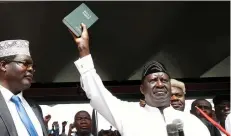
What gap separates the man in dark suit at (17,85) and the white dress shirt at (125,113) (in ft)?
1.25

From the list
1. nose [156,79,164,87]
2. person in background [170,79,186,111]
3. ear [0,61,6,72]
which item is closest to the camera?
ear [0,61,6,72]

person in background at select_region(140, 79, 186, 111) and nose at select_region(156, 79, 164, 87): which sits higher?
person in background at select_region(140, 79, 186, 111)

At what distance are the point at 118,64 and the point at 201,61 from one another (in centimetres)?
128

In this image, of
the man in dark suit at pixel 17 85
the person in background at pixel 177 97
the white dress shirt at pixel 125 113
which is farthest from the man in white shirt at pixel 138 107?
the person in background at pixel 177 97

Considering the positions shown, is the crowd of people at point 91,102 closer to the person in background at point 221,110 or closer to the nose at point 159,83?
the nose at point 159,83

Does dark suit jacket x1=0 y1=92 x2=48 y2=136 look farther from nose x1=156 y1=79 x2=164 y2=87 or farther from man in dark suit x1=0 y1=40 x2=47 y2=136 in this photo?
nose x1=156 y1=79 x2=164 y2=87

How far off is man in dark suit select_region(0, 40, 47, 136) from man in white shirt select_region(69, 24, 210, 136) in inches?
15.0

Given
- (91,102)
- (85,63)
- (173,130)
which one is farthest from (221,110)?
(173,130)

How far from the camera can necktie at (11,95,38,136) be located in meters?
2.88

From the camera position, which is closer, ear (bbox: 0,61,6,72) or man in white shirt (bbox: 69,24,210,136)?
man in white shirt (bbox: 69,24,210,136)

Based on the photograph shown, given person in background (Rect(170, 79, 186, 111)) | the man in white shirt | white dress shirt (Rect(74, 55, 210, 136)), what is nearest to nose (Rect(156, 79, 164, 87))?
the man in white shirt

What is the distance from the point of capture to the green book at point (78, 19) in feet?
9.11

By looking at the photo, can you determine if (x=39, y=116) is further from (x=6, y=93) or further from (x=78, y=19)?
(x=78, y=19)

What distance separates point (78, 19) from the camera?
2.80m
